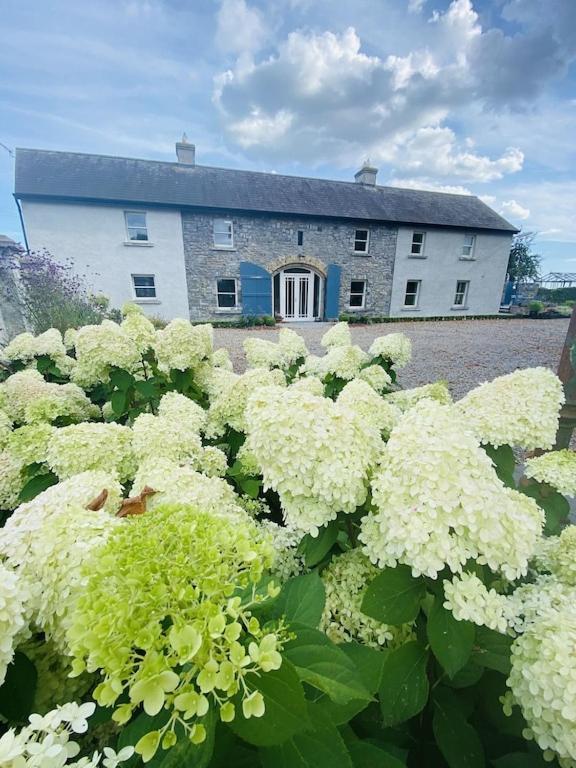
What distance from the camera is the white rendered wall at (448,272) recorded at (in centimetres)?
1855

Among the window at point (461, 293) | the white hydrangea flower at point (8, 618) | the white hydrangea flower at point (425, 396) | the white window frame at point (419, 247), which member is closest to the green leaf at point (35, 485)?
the white hydrangea flower at point (8, 618)

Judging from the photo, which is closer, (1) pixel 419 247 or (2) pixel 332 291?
(2) pixel 332 291

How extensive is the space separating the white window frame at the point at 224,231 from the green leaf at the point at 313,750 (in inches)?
658

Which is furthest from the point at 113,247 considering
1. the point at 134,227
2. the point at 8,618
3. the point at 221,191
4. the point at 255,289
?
the point at 8,618

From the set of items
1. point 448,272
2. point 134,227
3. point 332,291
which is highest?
point 134,227

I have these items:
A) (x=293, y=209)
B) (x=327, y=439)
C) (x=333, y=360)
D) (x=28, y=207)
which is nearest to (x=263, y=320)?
(x=293, y=209)

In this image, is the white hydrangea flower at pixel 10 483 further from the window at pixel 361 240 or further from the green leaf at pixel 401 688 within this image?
the window at pixel 361 240

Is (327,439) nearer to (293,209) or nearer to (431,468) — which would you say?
(431,468)

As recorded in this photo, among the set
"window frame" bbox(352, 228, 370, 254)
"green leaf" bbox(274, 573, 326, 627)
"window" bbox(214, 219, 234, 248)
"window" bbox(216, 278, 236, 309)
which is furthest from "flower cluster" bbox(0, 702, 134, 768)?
"window frame" bbox(352, 228, 370, 254)

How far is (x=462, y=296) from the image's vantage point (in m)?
20.3

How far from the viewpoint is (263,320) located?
16.1 meters

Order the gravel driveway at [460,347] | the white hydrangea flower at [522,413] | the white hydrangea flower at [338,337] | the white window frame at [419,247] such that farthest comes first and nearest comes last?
the white window frame at [419,247], the gravel driveway at [460,347], the white hydrangea flower at [338,337], the white hydrangea flower at [522,413]

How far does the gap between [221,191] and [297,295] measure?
19.5 feet

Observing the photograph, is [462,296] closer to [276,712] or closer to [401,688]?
[401,688]
